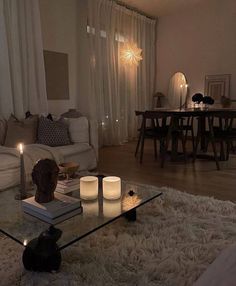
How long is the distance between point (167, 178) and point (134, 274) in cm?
192

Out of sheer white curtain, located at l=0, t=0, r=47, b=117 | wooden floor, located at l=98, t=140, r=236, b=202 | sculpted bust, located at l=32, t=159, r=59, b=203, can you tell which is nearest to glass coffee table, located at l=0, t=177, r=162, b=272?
sculpted bust, located at l=32, t=159, r=59, b=203

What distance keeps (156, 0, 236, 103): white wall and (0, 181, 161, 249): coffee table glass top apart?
4.68m

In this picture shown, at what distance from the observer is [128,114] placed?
5.98 meters

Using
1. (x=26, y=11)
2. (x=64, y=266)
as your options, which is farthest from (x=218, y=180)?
(x=26, y=11)

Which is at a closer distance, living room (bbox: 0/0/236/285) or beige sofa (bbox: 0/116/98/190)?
living room (bbox: 0/0/236/285)

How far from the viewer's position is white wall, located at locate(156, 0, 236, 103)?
5512mm

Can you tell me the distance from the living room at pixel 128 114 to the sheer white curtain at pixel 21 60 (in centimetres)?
1

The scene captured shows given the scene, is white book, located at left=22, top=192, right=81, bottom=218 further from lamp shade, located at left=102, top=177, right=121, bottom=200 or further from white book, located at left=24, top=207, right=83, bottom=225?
lamp shade, located at left=102, top=177, right=121, bottom=200

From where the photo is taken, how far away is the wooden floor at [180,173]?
2873 mm

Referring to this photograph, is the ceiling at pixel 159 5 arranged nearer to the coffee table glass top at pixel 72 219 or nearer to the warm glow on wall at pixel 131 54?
the warm glow on wall at pixel 131 54

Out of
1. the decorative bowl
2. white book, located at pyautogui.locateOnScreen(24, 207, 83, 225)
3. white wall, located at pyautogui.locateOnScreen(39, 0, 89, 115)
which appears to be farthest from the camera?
white wall, located at pyautogui.locateOnScreen(39, 0, 89, 115)

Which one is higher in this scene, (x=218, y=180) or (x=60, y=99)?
(x=60, y=99)

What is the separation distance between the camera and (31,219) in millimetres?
1512

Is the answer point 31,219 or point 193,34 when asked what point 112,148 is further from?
point 31,219
